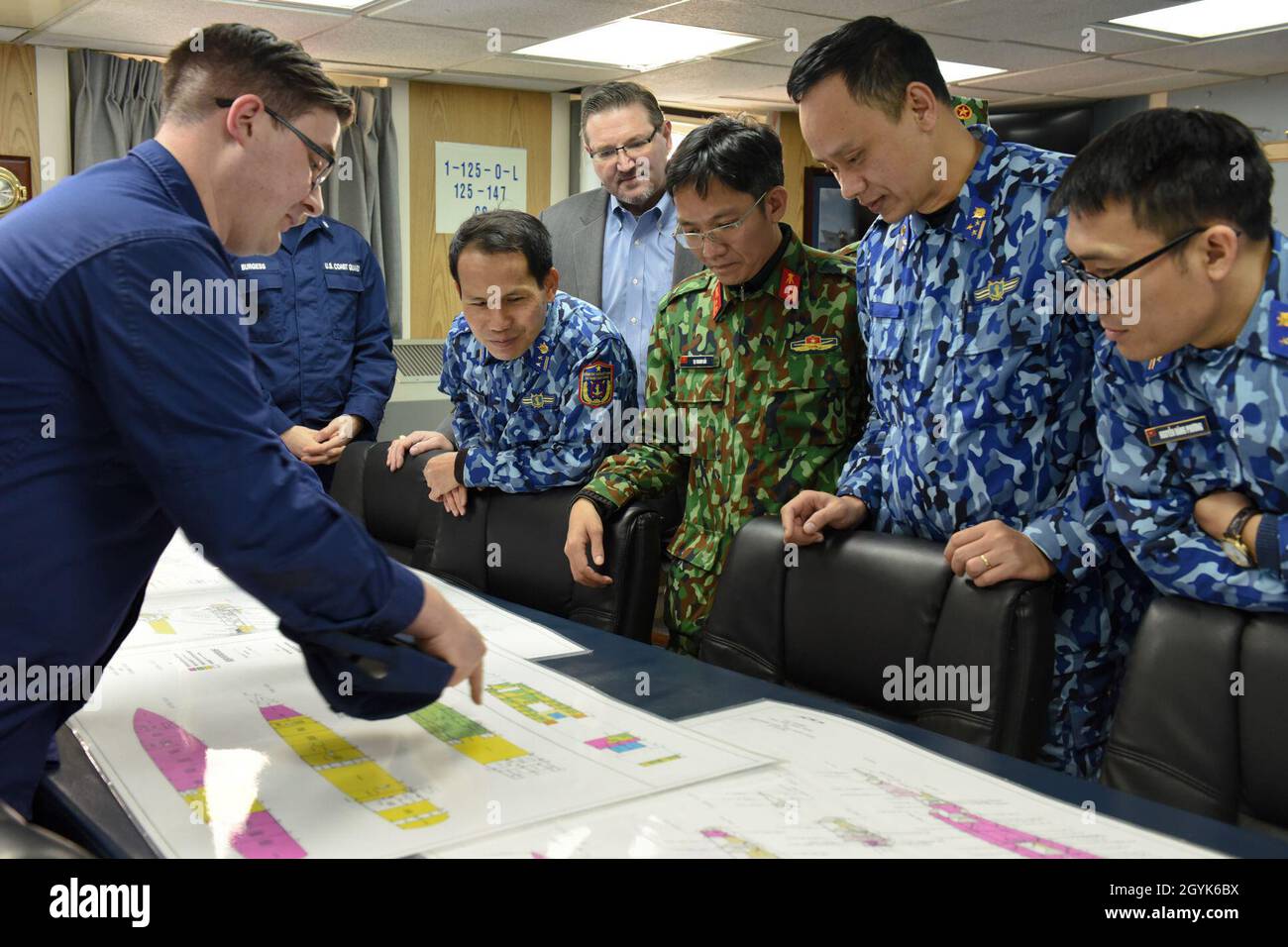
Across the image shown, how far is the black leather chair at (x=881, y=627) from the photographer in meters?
1.46

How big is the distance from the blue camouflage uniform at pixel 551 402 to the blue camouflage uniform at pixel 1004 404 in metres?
0.69

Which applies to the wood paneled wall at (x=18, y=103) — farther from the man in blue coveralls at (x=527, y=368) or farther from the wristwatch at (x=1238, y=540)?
the wristwatch at (x=1238, y=540)

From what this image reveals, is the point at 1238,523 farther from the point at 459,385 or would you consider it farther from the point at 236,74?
the point at 459,385

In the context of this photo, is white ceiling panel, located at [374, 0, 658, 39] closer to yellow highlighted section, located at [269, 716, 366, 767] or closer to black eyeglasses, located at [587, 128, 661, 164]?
black eyeglasses, located at [587, 128, 661, 164]

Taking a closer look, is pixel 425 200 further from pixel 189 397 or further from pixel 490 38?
pixel 189 397

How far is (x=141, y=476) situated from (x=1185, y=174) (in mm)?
1294

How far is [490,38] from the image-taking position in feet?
18.6

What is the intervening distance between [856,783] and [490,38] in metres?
5.21

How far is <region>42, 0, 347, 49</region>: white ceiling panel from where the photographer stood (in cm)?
494

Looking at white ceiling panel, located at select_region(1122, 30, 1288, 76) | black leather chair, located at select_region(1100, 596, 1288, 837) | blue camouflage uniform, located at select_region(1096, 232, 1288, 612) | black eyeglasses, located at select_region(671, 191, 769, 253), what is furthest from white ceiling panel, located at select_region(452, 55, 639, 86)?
black leather chair, located at select_region(1100, 596, 1288, 837)

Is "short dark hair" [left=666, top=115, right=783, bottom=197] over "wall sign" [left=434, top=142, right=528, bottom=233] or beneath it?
beneath

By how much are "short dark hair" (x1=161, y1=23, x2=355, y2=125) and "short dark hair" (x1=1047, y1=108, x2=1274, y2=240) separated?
992mm

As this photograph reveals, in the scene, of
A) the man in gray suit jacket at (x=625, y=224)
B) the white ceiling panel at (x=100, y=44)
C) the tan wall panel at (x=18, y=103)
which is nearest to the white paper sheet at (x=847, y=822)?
the man in gray suit jacket at (x=625, y=224)

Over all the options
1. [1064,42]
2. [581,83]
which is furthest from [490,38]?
[1064,42]
